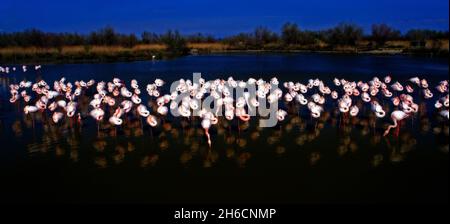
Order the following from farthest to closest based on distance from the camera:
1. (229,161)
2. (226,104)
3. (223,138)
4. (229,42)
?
1. (229,42)
2. (226,104)
3. (223,138)
4. (229,161)

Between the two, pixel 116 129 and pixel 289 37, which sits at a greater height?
pixel 289 37

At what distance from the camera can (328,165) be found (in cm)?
806

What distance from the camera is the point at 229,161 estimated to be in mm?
8391

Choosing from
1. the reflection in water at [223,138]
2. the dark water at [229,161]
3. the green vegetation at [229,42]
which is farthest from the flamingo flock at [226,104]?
the green vegetation at [229,42]

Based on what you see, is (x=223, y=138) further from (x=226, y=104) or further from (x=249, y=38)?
(x=249, y=38)

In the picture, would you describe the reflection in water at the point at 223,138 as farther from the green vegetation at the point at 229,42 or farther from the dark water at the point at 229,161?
the green vegetation at the point at 229,42

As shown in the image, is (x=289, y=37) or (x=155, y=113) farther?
(x=289, y=37)

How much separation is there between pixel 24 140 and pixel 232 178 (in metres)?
5.80

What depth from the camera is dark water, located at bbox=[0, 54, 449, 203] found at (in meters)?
7.05

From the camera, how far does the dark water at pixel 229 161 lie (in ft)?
23.1

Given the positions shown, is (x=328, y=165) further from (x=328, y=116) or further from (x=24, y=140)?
(x=24, y=140)

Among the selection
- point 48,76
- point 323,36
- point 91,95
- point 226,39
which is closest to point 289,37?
point 323,36

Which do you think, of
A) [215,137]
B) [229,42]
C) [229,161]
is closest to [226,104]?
[215,137]

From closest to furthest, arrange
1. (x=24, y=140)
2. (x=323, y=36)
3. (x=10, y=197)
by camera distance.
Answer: (x=10, y=197) < (x=24, y=140) < (x=323, y=36)
